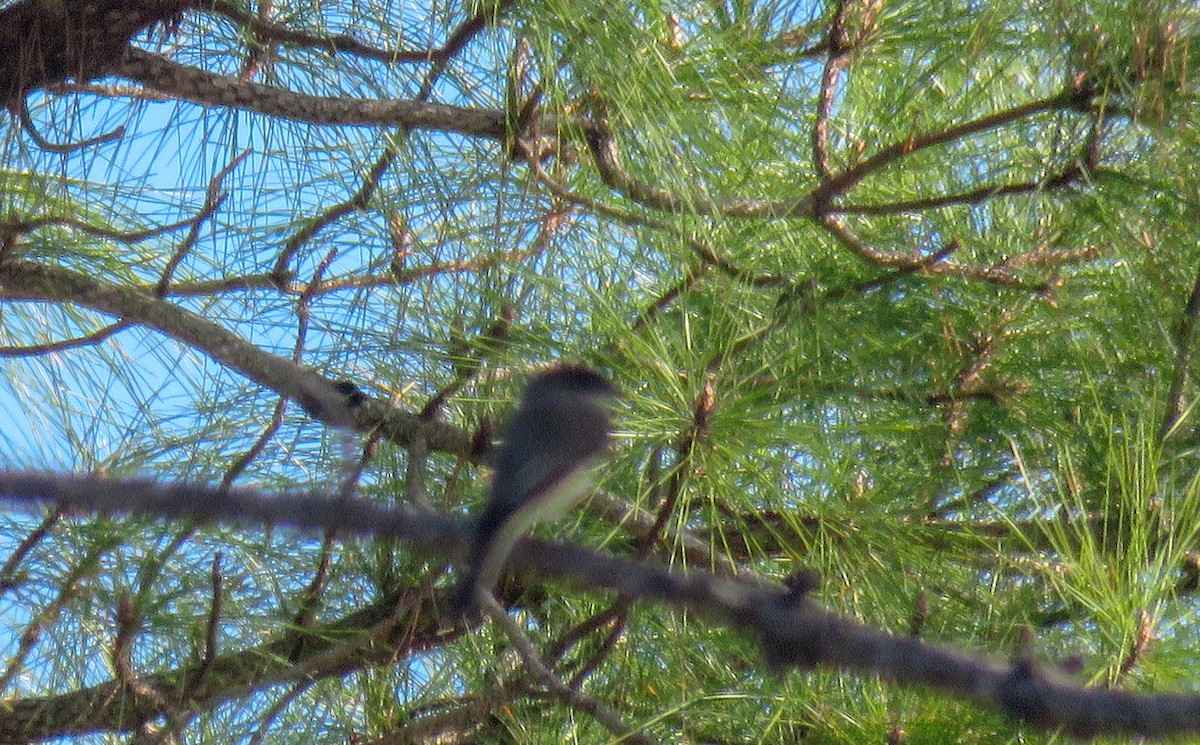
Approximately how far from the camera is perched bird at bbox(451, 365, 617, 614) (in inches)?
36.2

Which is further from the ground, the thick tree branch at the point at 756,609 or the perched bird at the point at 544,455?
the perched bird at the point at 544,455

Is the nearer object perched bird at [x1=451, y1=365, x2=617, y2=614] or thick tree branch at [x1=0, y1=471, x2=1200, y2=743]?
thick tree branch at [x1=0, y1=471, x2=1200, y2=743]

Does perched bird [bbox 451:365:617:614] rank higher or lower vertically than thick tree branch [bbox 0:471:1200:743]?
higher

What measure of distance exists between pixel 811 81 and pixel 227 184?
48 cm

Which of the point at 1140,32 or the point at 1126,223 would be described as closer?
the point at 1140,32

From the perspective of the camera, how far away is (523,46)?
1013mm

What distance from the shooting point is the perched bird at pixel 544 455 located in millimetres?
919

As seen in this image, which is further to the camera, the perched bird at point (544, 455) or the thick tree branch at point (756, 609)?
the perched bird at point (544, 455)

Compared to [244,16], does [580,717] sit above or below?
below

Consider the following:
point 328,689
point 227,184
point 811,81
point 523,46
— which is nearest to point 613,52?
point 523,46

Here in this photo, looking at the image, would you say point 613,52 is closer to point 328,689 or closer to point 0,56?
point 0,56

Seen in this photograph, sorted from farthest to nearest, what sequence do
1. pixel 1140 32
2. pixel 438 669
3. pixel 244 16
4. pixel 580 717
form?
1. pixel 438 669
2. pixel 580 717
3. pixel 244 16
4. pixel 1140 32

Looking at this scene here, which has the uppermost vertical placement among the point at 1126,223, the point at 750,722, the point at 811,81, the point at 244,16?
the point at 244,16

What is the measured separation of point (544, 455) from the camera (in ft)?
3.13
